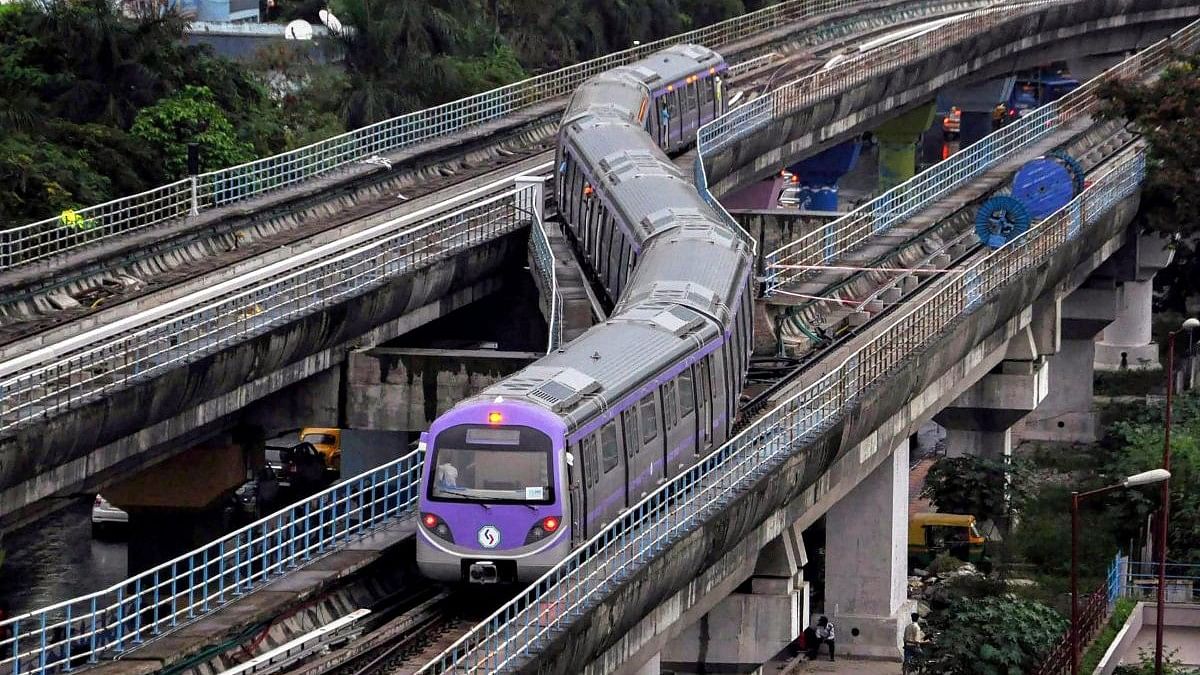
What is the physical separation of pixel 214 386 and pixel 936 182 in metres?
34.5

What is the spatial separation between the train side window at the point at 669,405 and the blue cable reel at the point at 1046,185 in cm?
3217

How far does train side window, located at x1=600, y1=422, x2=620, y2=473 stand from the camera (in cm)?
3438

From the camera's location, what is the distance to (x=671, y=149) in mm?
73562

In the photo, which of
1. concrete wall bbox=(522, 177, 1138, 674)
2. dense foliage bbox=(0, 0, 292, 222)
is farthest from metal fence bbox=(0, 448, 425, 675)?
dense foliage bbox=(0, 0, 292, 222)

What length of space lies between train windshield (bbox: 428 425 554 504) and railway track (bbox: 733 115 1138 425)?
34.4 ft

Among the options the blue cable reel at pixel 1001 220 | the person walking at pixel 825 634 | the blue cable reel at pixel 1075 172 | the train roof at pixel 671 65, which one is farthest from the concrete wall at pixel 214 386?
the blue cable reel at pixel 1075 172

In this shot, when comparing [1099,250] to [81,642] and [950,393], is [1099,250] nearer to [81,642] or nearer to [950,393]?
[950,393]

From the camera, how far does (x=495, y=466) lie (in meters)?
32.8

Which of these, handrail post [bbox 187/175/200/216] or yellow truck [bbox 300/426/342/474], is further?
yellow truck [bbox 300/426/342/474]

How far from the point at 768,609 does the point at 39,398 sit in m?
13.4

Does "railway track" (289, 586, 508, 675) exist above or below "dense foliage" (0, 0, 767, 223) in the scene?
below

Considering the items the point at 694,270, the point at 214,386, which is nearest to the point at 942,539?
the point at 694,270

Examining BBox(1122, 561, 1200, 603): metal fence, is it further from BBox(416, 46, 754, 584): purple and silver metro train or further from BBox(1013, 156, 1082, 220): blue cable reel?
BBox(1013, 156, 1082, 220): blue cable reel

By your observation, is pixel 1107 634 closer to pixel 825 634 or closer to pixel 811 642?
pixel 825 634
